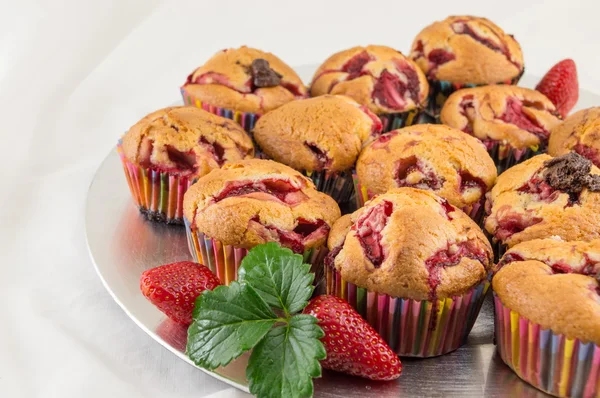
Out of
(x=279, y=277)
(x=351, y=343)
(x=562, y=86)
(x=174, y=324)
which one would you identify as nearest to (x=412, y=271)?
(x=351, y=343)

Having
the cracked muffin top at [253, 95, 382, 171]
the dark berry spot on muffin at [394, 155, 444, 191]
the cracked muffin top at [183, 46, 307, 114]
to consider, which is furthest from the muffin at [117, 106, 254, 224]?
the dark berry spot on muffin at [394, 155, 444, 191]

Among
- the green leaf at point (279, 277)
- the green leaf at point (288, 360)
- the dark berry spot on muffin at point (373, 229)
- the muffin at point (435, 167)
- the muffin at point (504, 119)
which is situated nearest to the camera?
the green leaf at point (288, 360)

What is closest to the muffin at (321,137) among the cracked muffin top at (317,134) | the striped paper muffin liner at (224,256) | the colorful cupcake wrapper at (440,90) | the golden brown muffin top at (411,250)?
the cracked muffin top at (317,134)

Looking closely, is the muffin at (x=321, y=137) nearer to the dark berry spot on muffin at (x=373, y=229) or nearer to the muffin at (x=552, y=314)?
the dark berry spot on muffin at (x=373, y=229)

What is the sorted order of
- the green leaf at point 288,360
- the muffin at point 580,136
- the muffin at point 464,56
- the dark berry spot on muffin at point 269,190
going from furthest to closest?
the muffin at point 464,56, the muffin at point 580,136, the dark berry spot on muffin at point 269,190, the green leaf at point 288,360

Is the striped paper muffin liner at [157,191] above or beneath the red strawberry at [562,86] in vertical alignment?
beneath

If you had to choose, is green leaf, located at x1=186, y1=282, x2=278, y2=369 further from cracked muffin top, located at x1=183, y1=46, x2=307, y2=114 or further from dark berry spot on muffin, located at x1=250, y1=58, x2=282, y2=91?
dark berry spot on muffin, located at x1=250, y1=58, x2=282, y2=91

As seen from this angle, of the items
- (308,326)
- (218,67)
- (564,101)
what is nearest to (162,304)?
(308,326)
